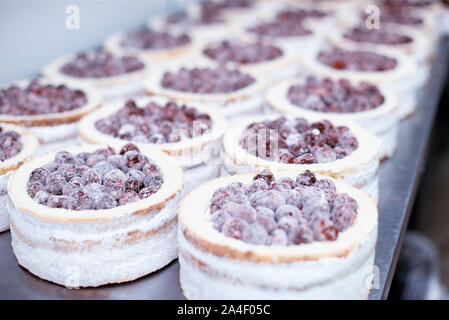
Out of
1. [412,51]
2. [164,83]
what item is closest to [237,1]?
[412,51]

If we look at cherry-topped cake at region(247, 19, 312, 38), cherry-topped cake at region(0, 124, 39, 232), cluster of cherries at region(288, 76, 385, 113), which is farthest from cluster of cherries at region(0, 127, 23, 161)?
cherry-topped cake at region(247, 19, 312, 38)

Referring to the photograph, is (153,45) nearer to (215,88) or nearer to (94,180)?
(215,88)

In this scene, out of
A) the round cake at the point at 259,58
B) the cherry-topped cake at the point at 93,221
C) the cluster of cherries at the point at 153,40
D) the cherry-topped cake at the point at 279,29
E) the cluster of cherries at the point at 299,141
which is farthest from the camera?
the cherry-topped cake at the point at 279,29

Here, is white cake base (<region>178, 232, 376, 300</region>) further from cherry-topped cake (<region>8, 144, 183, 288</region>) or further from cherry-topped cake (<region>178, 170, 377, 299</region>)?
cherry-topped cake (<region>8, 144, 183, 288</region>)

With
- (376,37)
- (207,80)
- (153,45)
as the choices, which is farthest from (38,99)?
(376,37)

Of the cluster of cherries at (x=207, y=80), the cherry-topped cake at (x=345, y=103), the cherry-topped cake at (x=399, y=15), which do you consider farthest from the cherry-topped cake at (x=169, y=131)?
the cherry-topped cake at (x=399, y=15)

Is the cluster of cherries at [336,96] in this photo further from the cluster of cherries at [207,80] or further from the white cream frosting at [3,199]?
the white cream frosting at [3,199]
